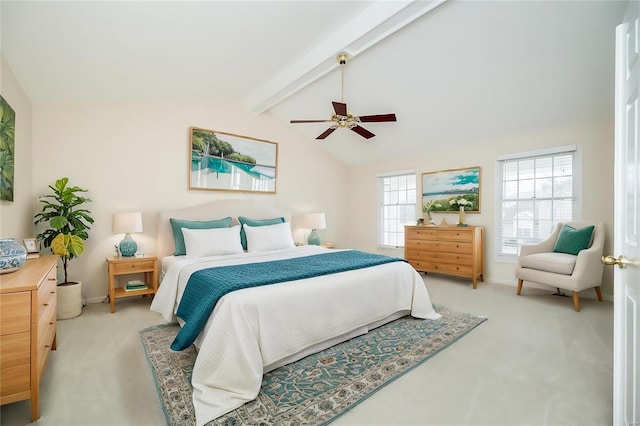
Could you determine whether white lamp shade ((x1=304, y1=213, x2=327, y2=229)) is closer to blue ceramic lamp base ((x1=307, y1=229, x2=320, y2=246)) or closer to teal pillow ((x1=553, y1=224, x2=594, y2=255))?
blue ceramic lamp base ((x1=307, y1=229, x2=320, y2=246))

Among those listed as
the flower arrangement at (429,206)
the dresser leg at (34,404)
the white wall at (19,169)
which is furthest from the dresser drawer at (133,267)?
the flower arrangement at (429,206)

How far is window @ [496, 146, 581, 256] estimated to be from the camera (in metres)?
4.14

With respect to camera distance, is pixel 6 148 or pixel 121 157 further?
pixel 121 157

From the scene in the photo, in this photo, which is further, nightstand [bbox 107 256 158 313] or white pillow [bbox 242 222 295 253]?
white pillow [bbox 242 222 295 253]

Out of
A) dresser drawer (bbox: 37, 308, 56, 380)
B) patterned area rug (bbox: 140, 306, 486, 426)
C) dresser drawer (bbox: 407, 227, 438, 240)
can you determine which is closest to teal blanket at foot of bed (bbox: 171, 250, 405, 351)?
patterned area rug (bbox: 140, 306, 486, 426)

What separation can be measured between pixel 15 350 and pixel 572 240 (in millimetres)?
5116

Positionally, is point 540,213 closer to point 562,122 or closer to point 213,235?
point 562,122

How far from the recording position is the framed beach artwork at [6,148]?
2486 mm

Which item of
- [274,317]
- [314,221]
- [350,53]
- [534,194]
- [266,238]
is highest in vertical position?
[350,53]

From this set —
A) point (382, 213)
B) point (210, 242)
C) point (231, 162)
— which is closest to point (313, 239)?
point (382, 213)

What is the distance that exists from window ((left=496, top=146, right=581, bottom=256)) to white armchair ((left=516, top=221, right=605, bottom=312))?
0.31 m

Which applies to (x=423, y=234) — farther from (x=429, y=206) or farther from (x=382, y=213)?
(x=382, y=213)

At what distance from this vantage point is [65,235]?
3229 mm

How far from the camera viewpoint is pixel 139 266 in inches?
145
